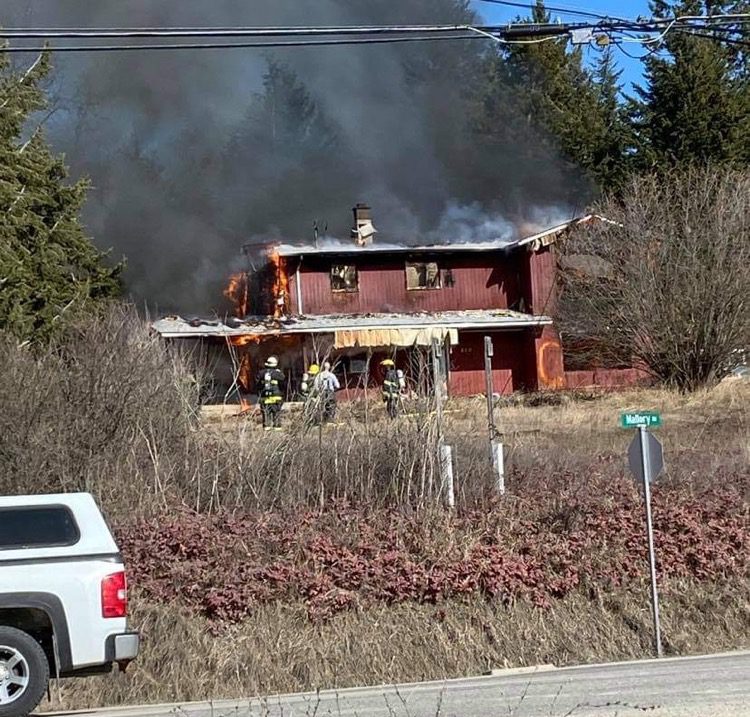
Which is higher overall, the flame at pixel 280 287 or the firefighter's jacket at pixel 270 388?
the flame at pixel 280 287

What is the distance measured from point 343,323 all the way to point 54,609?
24589 millimetres

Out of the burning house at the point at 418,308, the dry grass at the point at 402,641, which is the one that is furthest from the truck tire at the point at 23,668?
the burning house at the point at 418,308

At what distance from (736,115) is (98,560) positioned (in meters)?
39.0

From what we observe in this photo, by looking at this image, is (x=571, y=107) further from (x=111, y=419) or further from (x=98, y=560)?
(x=98, y=560)

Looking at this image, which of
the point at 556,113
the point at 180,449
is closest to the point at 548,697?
the point at 180,449

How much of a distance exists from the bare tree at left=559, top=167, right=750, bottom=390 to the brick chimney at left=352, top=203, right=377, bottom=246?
10246 millimetres

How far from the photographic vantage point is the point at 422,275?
3522 centimetres

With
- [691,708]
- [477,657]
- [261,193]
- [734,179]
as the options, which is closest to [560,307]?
[734,179]

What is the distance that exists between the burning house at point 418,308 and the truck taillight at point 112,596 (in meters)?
23.6

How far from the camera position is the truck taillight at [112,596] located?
8.40m

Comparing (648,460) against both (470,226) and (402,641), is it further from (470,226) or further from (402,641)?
(470,226)

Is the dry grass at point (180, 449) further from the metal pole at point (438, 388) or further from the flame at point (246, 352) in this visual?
the flame at point (246, 352)

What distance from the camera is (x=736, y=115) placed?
140ft

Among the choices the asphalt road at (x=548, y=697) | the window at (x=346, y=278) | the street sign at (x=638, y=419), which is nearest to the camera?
the asphalt road at (x=548, y=697)
